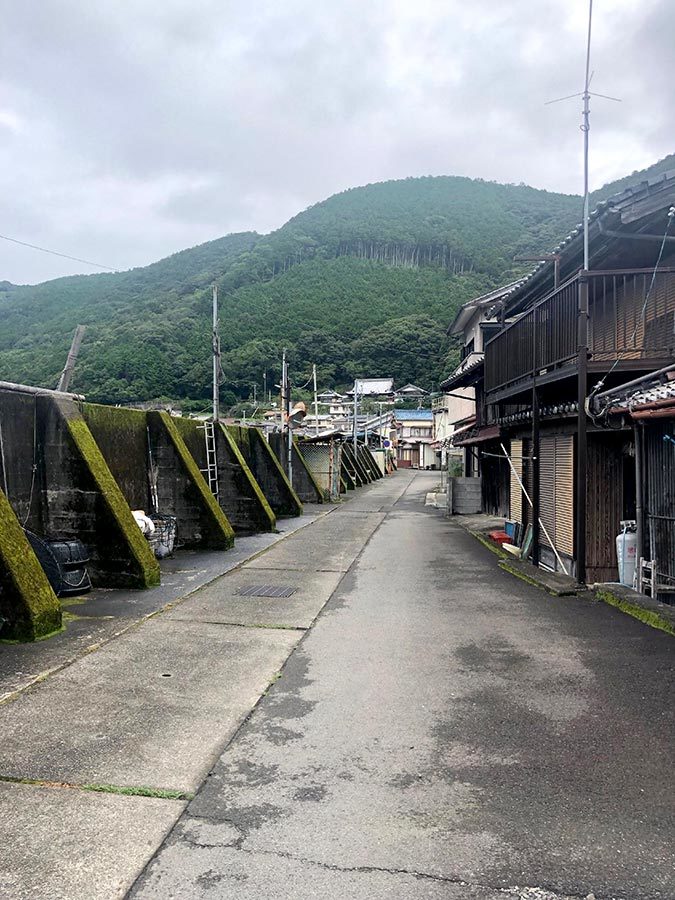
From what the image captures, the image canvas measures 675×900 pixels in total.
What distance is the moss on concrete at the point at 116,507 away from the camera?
8891 mm

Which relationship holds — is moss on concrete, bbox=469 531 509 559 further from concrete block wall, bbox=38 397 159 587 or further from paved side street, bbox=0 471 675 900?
concrete block wall, bbox=38 397 159 587

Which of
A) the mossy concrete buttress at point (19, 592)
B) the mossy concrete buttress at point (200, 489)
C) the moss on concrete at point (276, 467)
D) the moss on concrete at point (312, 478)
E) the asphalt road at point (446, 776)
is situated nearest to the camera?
the asphalt road at point (446, 776)

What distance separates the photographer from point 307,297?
3179 inches

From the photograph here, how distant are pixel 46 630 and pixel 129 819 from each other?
3729 mm

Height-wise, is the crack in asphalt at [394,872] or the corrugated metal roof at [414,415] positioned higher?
the corrugated metal roof at [414,415]

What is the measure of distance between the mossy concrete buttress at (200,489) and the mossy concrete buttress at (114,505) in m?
3.24

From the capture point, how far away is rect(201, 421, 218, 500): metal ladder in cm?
1542

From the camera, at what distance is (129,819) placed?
10.5 ft

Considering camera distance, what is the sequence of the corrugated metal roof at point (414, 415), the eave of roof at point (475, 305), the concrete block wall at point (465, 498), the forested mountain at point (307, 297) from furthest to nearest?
the corrugated metal roof at point (414, 415)
the forested mountain at point (307, 297)
the eave of roof at point (475, 305)
the concrete block wall at point (465, 498)

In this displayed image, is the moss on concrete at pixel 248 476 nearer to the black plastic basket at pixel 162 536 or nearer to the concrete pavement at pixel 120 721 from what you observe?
the black plastic basket at pixel 162 536

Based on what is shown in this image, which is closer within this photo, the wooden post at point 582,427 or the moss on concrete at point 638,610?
the moss on concrete at point 638,610

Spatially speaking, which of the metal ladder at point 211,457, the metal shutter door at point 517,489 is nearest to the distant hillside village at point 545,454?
the metal shutter door at point 517,489

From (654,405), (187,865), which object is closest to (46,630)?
(187,865)

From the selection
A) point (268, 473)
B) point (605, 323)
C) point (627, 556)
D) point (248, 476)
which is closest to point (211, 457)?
point (248, 476)
